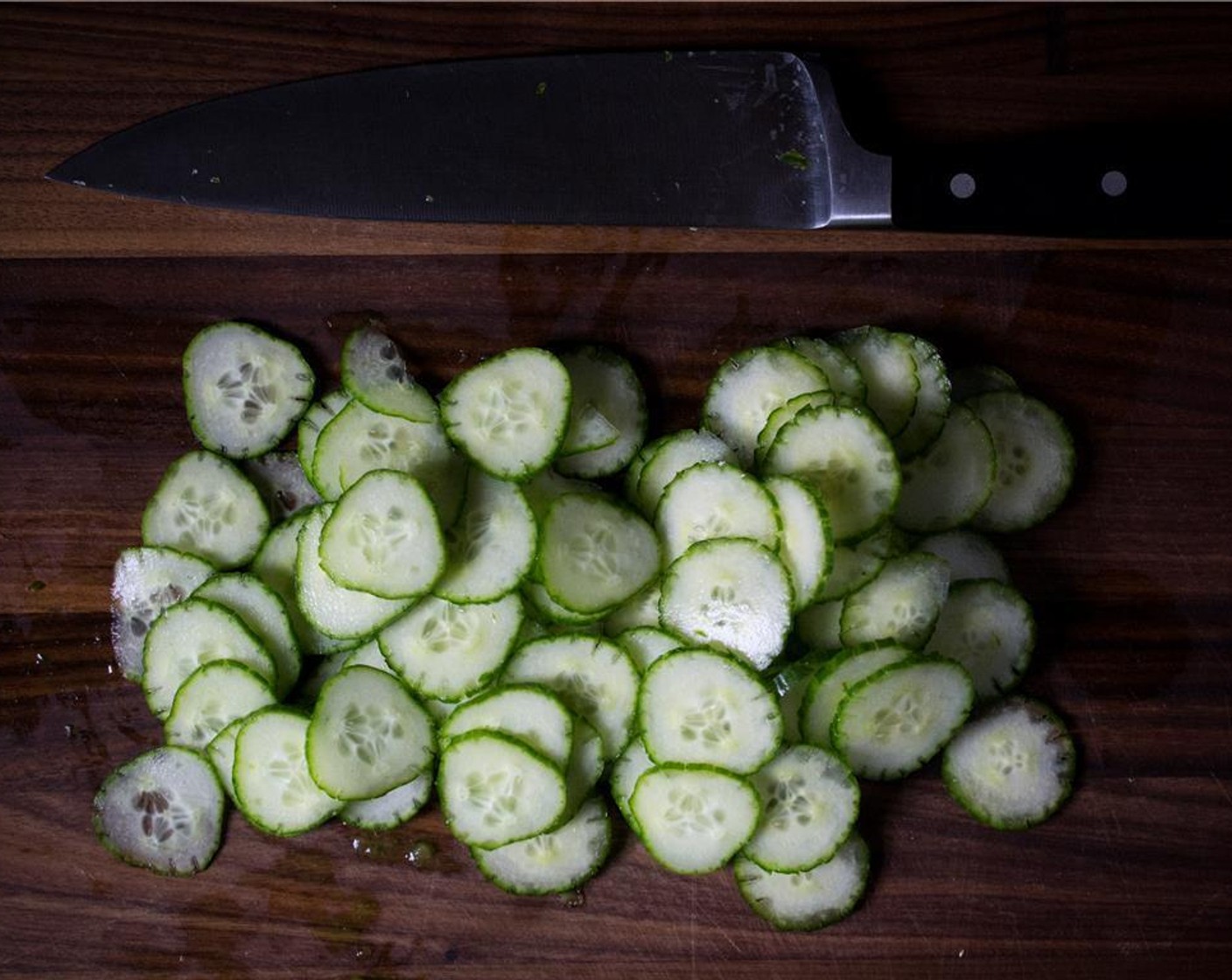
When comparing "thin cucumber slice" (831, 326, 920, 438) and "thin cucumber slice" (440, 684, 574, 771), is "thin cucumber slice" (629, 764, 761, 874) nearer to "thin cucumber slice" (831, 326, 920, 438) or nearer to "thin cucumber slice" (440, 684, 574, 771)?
"thin cucumber slice" (440, 684, 574, 771)

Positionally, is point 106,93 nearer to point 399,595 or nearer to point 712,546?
point 399,595

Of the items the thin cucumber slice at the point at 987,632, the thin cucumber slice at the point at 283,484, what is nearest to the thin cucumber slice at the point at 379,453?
the thin cucumber slice at the point at 283,484

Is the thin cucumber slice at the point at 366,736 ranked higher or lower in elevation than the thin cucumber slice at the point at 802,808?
higher

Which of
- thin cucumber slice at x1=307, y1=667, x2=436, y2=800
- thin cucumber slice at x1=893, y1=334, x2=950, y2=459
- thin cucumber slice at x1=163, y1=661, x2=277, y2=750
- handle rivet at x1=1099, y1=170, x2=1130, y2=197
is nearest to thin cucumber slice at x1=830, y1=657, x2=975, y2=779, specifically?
thin cucumber slice at x1=893, y1=334, x2=950, y2=459

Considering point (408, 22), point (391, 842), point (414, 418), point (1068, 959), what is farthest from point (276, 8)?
point (1068, 959)

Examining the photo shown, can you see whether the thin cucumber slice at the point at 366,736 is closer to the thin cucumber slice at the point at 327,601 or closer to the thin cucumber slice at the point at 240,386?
the thin cucumber slice at the point at 327,601

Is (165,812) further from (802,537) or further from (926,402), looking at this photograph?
(926,402)
